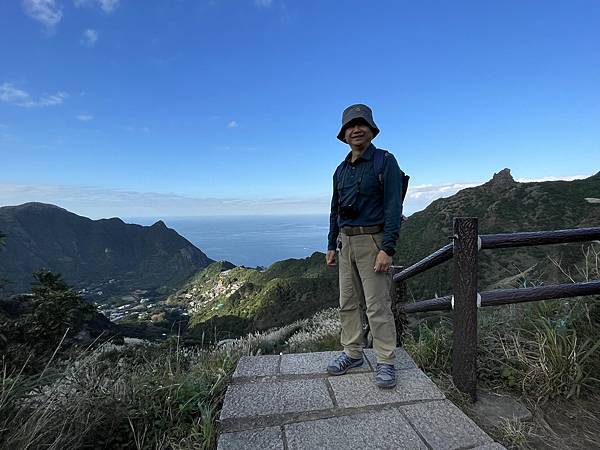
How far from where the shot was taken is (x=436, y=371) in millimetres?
2516

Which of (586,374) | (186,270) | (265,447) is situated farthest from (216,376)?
(186,270)

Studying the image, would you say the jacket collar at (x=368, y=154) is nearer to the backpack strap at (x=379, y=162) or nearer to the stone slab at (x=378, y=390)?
the backpack strap at (x=379, y=162)

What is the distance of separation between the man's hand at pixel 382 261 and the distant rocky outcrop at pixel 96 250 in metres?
103

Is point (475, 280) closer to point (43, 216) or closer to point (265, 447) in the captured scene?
point (265, 447)

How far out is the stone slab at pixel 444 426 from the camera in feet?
5.54

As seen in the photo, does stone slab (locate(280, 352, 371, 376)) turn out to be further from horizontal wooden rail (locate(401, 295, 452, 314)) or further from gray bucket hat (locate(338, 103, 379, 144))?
gray bucket hat (locate(338, 103, 379, 144))

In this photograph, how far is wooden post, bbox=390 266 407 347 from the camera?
3.18 m

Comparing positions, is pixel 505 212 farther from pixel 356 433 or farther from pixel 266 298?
pixel 356 433

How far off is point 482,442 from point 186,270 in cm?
13454

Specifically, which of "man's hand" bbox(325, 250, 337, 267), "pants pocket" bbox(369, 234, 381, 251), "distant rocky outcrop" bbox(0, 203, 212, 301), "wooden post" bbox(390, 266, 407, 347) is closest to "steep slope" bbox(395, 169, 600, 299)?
"wooden post" bbox(390, 266, 407, 347)

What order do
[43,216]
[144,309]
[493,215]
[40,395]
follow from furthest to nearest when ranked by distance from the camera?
1. [43,216]
2. [144,309]
3. [493,215]
4. [40,395]

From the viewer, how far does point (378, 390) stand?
7.34ft

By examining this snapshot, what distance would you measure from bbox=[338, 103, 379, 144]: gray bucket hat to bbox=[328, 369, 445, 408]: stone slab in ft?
6.03

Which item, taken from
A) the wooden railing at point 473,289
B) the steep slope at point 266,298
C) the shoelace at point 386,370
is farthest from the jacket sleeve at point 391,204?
the steep slope at point 266,298
